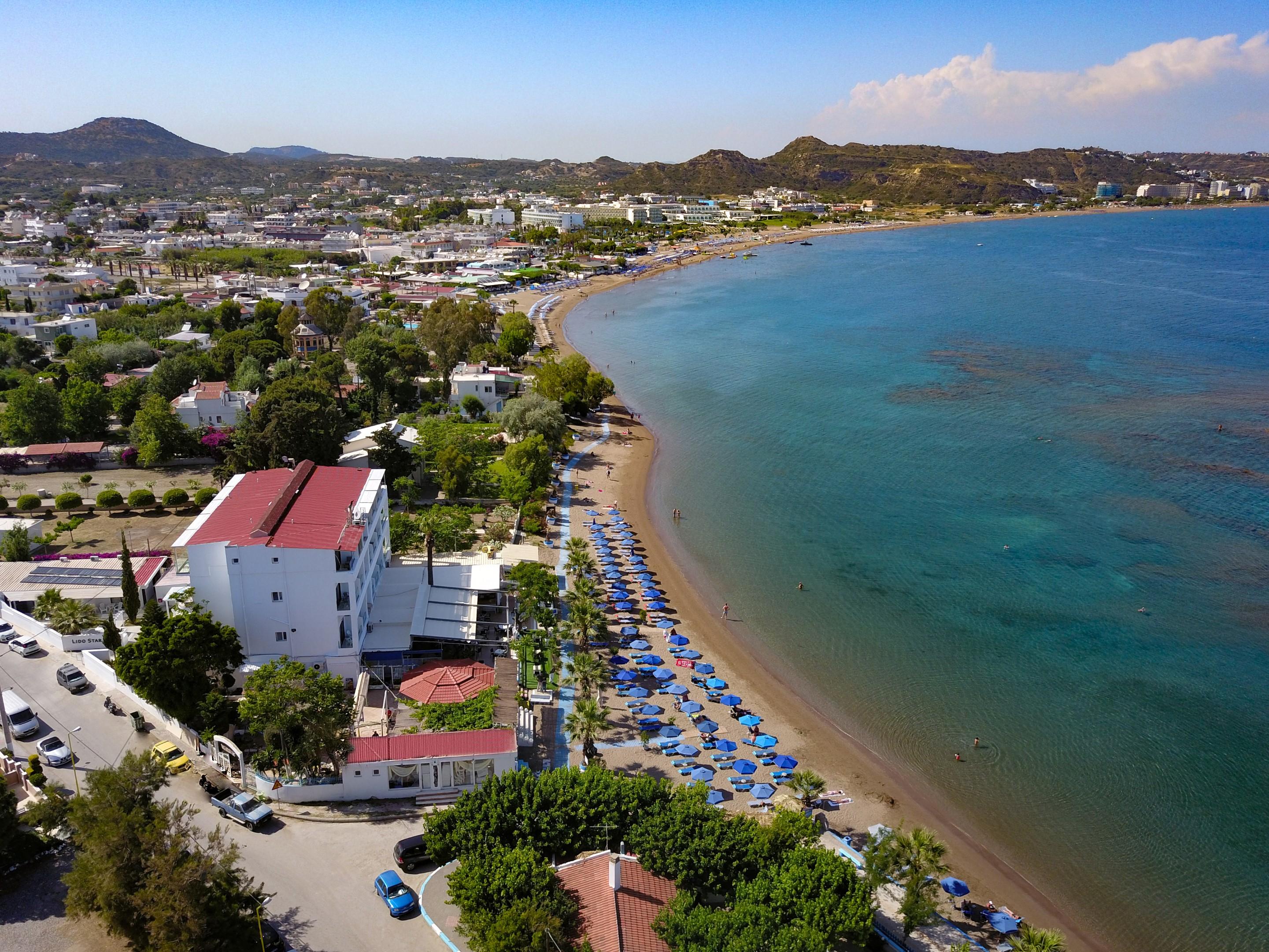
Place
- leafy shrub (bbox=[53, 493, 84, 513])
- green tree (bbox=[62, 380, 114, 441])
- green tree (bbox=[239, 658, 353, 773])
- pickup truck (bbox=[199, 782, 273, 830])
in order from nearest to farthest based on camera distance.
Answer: pickup truck (bbox=[199, 782, 273, 830]) → green tree (bbox=[239, 658, 353, 773]) → leafy shrub (bbox=[53, 493, 84, 513]) → green tree (bbox=[62, 380, 114, 441])

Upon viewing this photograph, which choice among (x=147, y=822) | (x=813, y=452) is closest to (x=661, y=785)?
(x=147, y=822)

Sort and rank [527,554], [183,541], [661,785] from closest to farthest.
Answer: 1. [661,785]
2. [183,541]
3. [527,554]

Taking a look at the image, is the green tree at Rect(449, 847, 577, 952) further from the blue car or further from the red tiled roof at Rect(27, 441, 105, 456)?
the red tiled roof at Rect(27, 441, 105, 456)

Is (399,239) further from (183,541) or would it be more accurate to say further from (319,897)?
(319,897)

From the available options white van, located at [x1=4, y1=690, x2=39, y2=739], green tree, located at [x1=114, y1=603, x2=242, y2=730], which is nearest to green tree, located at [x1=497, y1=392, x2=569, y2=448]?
green tree, located at [x1=114, y1=603, x2=242, y2=730]

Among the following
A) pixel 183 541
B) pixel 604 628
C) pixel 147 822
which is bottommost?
pixel 604 628

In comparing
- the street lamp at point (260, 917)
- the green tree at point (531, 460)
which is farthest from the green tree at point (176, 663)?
the green tree at point (531, 460)
